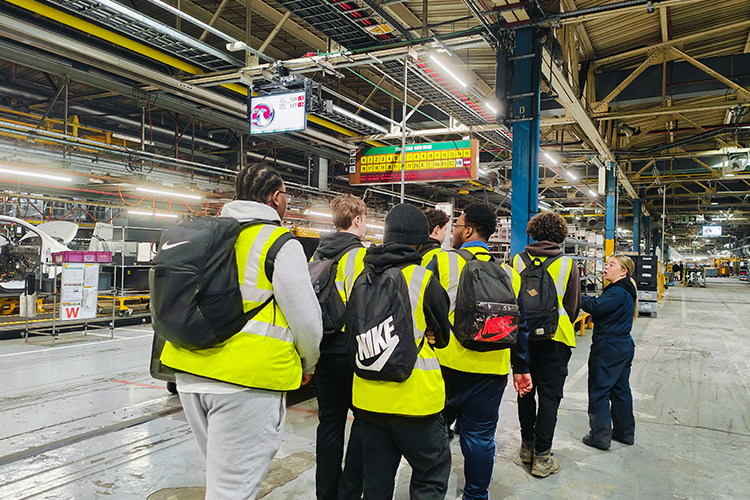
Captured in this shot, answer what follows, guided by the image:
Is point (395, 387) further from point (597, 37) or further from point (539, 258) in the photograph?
point (597, 37)

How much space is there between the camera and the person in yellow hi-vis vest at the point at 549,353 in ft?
11.1

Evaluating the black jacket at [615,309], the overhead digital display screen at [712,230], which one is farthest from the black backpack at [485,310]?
the overhead digital display screen at [712,230]

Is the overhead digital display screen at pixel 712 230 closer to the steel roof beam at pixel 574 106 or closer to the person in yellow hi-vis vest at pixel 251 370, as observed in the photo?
the steel roof beam at pixel 574 106

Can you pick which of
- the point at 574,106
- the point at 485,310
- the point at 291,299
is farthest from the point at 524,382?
the point at 574,106

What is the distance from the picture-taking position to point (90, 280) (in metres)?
9.31

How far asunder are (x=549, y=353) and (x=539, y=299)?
1.34 ft

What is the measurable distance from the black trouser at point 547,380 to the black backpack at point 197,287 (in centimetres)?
240

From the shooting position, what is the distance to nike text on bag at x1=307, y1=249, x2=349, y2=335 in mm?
2723

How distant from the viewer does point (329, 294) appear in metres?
2.82

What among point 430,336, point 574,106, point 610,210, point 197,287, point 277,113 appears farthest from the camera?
point 610,210

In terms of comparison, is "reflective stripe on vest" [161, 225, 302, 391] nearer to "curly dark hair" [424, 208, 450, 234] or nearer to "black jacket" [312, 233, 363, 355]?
"black jacket" [312, 233, 363, 355]

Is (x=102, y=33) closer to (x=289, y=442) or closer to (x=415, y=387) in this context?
(x=289, y=442)

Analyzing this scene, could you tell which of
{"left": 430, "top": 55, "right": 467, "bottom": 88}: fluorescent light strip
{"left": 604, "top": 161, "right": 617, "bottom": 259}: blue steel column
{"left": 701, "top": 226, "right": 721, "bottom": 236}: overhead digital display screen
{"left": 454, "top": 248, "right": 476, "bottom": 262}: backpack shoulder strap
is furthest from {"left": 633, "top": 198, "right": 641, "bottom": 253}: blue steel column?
{"left": 454, "top": 248, "right": 476, "bottom": 262}: backpack shoulder strap

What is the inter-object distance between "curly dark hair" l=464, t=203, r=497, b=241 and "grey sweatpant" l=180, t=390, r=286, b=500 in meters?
1.73
